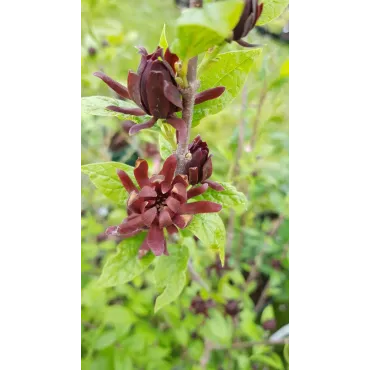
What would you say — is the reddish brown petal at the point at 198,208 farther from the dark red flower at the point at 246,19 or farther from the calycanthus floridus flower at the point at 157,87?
Answer: the dark red flower at the point at 246,19

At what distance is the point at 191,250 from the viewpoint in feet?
2.38

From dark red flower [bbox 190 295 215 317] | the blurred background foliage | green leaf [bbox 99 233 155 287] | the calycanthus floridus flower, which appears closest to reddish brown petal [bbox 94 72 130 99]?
the calycanthus floridus flower

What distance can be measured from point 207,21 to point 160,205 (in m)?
0.21

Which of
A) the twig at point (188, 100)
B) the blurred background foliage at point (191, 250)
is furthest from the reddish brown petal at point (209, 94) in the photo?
the blurred background foliage at point (191, 250)

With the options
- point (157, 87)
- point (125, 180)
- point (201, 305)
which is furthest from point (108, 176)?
point (201, 305)

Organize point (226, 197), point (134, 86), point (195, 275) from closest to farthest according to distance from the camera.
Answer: point (134, 86) < point (226, 197) < point (195, 275)

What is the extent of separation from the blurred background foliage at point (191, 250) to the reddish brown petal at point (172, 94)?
0.38 meters

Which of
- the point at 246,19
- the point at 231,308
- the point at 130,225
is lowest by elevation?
the point at 231,308

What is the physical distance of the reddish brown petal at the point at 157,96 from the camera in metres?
0.38

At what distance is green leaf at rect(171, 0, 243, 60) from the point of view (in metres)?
0.29

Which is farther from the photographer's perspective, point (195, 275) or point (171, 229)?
point (195, 275)

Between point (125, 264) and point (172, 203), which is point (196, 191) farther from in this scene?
point (125, 264)

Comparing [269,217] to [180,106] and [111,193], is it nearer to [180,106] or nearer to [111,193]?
[111,193]

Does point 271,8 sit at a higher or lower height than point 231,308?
higher
